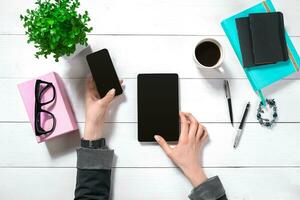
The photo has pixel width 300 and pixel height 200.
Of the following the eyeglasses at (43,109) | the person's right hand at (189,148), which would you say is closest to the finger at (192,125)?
the person's right hand at (189,148)

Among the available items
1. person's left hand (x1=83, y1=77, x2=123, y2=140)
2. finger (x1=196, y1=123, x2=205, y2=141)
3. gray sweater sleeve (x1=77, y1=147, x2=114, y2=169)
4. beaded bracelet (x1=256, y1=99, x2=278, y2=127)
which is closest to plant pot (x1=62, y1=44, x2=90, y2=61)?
person's left hand (x1=83, y1=77, x2=123, y2=140)

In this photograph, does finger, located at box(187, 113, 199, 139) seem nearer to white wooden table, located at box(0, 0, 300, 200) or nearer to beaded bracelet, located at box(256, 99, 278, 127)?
white wooden table, located at box(0, 0, 300, 200)

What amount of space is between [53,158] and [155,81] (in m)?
0.32

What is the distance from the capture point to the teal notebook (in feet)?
2.69

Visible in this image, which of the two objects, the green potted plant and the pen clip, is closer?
the green potted plant

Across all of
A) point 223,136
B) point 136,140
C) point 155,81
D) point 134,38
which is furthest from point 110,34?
point 223,136

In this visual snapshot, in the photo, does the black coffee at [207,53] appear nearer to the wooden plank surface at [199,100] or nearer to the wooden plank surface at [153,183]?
the wooden plank surface at [199,100]

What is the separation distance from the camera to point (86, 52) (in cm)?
83

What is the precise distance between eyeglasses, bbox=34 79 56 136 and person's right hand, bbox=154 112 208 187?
10.2 inches

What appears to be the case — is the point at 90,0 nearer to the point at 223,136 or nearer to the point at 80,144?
the point at 80,144

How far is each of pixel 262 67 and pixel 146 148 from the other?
0.36 meters

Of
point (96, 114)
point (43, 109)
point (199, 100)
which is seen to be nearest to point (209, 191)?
point (199, 100)

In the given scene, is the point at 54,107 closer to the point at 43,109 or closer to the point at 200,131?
the point at 43,109

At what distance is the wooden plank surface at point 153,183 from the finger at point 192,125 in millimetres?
100
